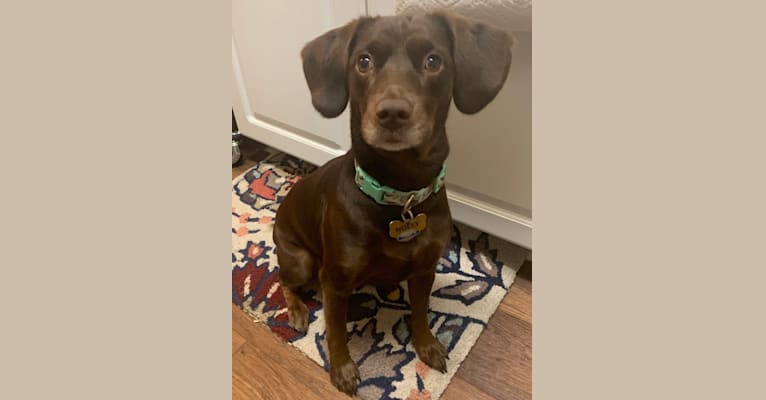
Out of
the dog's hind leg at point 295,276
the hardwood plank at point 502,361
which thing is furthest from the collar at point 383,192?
the hardwood plank at point 502,361

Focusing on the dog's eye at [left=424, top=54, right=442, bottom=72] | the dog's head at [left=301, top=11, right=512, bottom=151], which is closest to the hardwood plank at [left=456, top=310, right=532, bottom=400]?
the dog's head at [left=301, top=11, right=512, bottom=151]

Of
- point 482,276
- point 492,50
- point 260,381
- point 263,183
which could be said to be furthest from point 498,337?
point 263,183

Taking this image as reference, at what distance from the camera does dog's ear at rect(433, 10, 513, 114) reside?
1.08 metres

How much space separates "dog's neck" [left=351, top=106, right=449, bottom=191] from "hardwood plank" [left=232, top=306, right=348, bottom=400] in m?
0.75

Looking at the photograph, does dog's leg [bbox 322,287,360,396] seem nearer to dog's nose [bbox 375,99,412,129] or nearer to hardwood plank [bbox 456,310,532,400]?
hardwood plank [bbox 456,310,532,400]

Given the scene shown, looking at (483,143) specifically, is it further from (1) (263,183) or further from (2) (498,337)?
(1) (263,183)

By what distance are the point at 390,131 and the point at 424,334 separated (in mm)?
804

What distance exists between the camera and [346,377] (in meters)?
1.47

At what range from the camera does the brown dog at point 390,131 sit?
102 centimetres

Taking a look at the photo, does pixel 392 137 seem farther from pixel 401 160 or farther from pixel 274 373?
pixel 274 373

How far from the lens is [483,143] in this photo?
162 cm

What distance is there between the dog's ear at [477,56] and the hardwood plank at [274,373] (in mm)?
1016

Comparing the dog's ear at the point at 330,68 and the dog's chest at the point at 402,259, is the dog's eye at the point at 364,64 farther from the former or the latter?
the dog's chest at the point at 402,259

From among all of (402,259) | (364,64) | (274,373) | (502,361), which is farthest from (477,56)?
(274,373)
